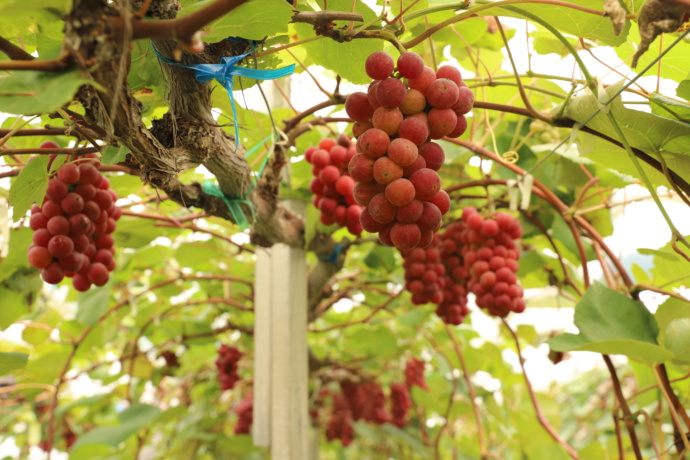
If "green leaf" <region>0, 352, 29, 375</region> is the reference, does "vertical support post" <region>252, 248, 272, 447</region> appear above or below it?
above

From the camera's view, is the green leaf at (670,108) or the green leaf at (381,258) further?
the green leaf at (381,258)

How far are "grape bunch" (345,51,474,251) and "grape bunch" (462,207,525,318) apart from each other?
448 millimetres

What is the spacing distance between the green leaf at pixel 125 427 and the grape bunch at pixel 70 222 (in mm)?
851

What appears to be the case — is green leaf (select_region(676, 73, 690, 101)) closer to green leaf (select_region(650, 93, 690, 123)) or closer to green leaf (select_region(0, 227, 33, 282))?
green leaf (select_region(650, 93, 690, 123))

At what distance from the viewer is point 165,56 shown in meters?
0.52

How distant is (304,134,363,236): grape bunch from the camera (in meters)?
0.88

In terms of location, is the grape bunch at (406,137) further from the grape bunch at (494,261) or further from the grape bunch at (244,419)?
the grape bunch at (244,419)

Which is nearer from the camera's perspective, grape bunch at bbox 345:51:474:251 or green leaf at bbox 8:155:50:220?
grape bunch at bbox 345:51:474:251

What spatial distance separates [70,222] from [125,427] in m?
1.00

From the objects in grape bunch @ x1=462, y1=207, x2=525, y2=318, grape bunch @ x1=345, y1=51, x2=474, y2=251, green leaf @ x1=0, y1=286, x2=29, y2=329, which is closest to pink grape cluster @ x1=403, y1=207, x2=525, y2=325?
grape bunch @ x1=462, y1=207, x2=525, y2=318

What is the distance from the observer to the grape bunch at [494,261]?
92cm

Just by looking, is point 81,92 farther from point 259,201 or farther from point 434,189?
point 259,201

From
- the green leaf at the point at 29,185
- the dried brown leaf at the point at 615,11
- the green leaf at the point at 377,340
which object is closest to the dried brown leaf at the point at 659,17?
the dried brown leaf at the point at 615,11

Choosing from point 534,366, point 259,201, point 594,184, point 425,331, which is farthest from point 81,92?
point 534,366
